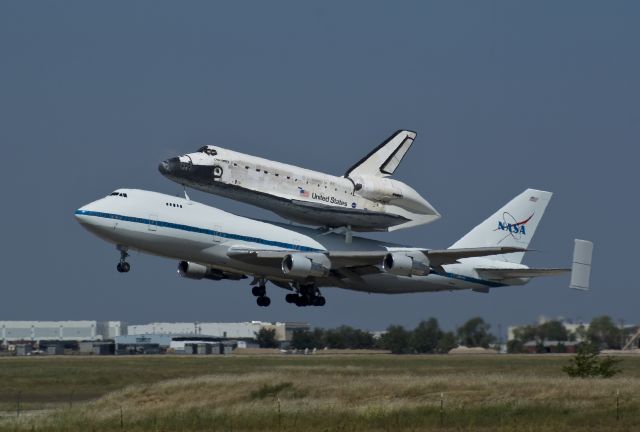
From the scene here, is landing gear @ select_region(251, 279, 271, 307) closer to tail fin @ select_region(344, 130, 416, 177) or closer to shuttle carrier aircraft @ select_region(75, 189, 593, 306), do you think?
shuttle carrier aircraft @ select_region(75, 189, 593, 306)

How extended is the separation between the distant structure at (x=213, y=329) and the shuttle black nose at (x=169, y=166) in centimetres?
10620

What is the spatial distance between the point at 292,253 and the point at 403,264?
588cm

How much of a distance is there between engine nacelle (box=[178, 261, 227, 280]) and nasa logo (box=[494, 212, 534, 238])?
60.6 feet

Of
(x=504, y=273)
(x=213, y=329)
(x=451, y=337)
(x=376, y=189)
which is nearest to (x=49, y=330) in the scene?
(x=213, y=329)

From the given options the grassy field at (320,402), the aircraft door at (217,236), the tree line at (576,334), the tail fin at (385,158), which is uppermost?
the tail fin at (385,158)

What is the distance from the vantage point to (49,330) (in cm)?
18812

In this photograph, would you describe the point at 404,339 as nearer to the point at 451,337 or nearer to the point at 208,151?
the point at 451,337

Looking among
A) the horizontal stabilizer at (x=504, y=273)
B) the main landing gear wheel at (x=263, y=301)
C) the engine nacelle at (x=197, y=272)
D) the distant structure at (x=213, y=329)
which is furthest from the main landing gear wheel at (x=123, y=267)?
the distant structure at (x=213, y=329)

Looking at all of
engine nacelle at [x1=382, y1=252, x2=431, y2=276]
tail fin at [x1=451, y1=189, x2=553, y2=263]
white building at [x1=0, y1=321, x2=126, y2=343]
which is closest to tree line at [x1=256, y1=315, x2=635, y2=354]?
tail fin at [x1=451, y1=189, x2=553, y2=263]

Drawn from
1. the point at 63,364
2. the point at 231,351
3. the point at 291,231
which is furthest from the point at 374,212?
the point at 231,351

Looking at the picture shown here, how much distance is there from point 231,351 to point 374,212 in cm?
6509

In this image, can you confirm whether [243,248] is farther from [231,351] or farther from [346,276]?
[231,351]

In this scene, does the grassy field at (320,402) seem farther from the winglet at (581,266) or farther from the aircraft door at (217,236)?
the aircraft door at (217,236)

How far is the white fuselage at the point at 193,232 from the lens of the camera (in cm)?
6038
